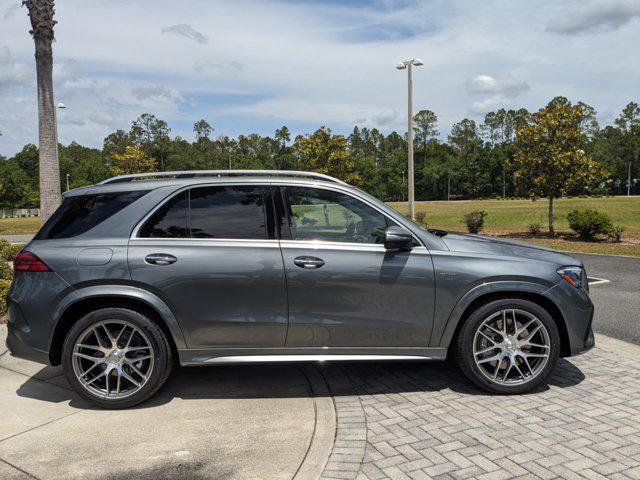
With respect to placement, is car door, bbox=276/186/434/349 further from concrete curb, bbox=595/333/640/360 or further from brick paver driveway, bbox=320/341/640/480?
concrete curb, bbox=595/333/640/360

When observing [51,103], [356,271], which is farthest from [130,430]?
[51,103]

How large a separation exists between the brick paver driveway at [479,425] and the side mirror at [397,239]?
1268 mm

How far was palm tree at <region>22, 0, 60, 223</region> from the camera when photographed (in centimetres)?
973

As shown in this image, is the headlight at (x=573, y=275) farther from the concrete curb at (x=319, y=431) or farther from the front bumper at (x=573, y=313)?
the concrete curb at (x=319, y=431)

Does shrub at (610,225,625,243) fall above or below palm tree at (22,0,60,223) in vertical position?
below

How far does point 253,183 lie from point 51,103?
7.74 meters

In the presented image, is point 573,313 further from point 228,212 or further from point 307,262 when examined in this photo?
point 228,212

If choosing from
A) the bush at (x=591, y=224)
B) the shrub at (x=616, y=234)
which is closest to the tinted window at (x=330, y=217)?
the bush at (x=591, y=224)

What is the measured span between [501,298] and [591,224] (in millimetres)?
15856

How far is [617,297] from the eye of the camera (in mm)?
8062

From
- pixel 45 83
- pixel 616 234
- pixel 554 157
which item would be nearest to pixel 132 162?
pixel 554 157

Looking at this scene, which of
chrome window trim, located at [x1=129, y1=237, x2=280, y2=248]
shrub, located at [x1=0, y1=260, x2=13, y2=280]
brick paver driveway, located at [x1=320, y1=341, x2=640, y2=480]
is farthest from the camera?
shrub, located at [x1=0, y1=260, x2=13, y2=280]

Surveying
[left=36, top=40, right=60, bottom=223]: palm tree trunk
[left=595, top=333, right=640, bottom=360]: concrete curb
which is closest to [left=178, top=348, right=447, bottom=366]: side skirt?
[left=595, top=333, right=640, bottom=360]: concrete curb

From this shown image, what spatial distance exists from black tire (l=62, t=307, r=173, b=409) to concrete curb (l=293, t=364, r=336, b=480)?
4.16 ft
